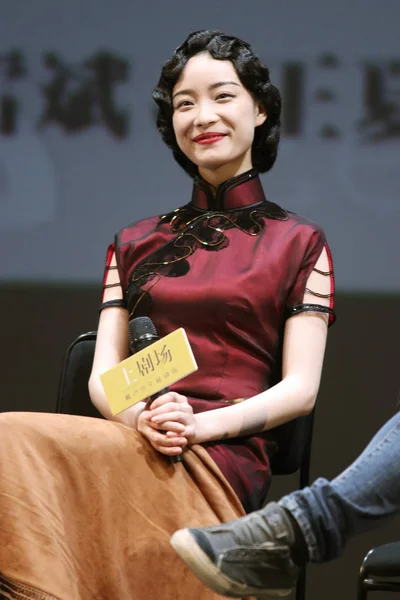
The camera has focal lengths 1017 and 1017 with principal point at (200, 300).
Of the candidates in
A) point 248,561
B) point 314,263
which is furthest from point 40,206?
point 248,561

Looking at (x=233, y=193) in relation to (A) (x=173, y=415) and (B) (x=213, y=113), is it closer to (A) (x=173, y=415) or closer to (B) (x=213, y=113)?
(B) (x=213, y=113)

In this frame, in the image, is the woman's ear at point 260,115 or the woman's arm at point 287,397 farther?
the woman's ear at point 260,115

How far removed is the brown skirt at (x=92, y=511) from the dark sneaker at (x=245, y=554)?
0.71ft

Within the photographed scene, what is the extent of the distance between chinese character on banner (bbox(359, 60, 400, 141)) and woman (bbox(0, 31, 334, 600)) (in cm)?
62

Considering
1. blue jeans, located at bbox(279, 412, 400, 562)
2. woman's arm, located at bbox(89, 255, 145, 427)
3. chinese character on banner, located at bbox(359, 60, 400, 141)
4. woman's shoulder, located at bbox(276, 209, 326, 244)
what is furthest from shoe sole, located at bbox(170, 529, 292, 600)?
chinese character on banner, located at bbox(359, 60, 400, 141)

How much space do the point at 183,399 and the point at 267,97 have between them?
742 mm

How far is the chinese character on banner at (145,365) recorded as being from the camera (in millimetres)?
1707

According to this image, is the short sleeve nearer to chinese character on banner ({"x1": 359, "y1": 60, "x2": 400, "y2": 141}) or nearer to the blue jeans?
the blue jeans

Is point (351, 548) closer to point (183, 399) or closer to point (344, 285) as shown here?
point (344, 285)

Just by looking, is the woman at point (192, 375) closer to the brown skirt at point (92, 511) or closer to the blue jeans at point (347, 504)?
the brown skirt at point (92, 511)

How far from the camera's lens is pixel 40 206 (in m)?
2.94

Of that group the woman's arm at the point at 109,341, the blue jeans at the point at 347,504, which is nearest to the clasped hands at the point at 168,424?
the woman's arm at the point at 109,341

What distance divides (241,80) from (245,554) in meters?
1.09

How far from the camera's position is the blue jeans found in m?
1.46
